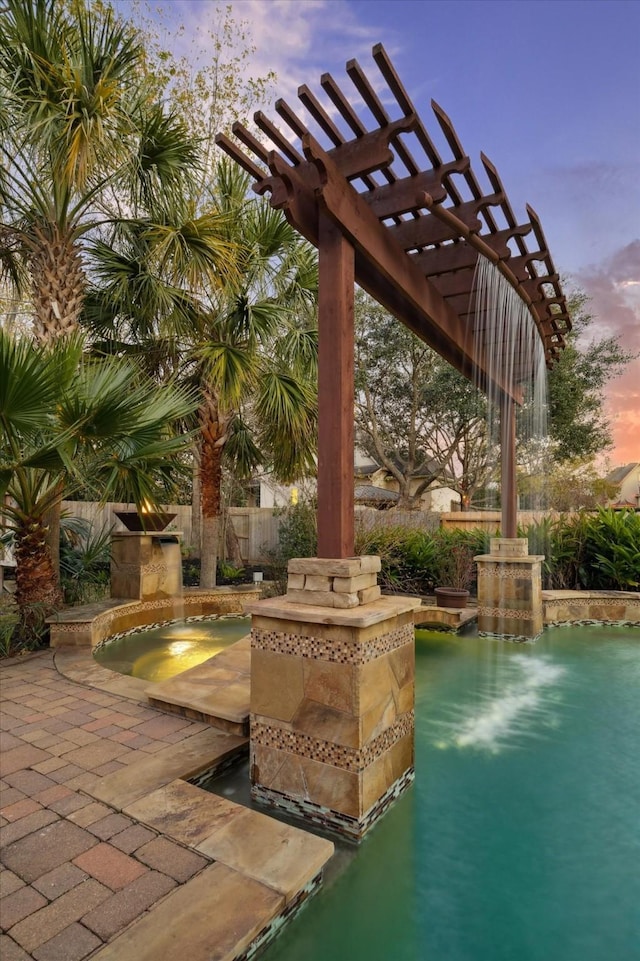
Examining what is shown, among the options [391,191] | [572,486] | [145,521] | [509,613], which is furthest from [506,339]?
[572,486]

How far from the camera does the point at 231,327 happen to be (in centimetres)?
692

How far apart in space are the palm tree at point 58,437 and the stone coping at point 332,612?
213 cm

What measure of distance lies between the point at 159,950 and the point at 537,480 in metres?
12.4

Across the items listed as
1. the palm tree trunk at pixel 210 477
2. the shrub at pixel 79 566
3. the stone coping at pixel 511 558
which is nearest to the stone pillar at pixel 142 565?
the shrub at pixel 79 566

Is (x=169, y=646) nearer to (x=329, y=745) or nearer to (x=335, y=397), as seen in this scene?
(x=329, y=745)

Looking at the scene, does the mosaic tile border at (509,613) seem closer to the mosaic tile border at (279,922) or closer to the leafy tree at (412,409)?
the mosaic tile border at (279,922)

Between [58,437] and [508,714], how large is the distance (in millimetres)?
4063

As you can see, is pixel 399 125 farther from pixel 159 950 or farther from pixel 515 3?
pixel 515 3

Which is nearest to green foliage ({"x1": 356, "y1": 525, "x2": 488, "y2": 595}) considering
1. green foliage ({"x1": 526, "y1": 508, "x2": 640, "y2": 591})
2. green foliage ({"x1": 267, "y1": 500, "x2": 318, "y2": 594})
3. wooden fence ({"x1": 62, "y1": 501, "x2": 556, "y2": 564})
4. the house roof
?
wooden fence ({"x1": 62, "y1": 501, "x2": 556, "y2": 564})

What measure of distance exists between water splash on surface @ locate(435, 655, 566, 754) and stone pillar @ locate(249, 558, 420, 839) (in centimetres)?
100

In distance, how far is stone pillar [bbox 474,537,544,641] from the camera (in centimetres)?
588

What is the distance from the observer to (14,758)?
106 inches

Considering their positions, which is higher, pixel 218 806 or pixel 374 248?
pixel 374 248

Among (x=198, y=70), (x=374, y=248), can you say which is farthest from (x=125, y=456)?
(x=198, y=70)
